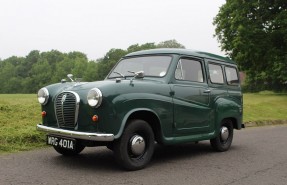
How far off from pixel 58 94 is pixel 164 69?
1926 mm

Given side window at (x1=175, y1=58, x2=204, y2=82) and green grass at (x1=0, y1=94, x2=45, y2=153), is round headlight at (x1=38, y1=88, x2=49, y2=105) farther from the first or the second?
side window at (x1=175, y1=58, x2=204, y2=82)

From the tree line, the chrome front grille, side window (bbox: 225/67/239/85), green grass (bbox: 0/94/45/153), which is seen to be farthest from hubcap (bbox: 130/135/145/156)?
the tree line

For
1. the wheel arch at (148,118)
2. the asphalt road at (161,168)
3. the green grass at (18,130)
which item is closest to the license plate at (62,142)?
the asphalt road at (161,168)

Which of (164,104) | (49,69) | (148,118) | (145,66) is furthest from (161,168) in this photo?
(49,69)

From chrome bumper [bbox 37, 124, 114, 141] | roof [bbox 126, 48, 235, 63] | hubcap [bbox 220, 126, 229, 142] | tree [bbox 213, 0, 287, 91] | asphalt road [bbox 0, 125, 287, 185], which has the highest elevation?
tree [bbox 213, 0, 287, 91]

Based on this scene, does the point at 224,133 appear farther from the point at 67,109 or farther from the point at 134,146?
the point at 67,109

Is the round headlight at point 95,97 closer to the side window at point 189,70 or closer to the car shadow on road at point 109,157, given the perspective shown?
the car shadow on road at point 109,157

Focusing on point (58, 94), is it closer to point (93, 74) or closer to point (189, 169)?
point (189, 169)

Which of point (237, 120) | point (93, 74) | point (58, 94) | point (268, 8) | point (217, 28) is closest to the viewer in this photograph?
point (58, 94)

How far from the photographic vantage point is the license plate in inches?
213

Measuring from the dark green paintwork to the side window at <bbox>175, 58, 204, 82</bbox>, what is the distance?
99 millimetres

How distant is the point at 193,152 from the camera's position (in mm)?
7512

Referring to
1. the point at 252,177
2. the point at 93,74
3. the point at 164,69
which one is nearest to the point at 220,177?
the point at 252,177

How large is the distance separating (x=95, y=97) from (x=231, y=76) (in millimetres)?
4136
